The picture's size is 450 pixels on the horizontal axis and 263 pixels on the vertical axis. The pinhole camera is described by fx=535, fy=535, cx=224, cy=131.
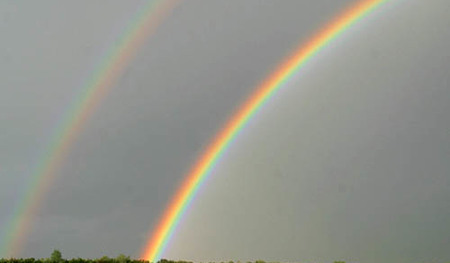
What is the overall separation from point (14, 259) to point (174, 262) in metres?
14.2

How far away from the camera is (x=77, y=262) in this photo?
46.8 meters

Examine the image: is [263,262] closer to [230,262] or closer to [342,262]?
[230,262]

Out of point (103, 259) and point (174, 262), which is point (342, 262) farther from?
point (103, 259)

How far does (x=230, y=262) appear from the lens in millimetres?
46875

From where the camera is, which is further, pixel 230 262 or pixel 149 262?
pixel 149 262

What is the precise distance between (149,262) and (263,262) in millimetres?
11145

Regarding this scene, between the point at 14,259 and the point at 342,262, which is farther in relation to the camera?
the point at 14,259

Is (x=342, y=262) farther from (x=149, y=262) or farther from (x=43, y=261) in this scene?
(x=43, y=261)

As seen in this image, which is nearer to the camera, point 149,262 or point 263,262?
point 263,262

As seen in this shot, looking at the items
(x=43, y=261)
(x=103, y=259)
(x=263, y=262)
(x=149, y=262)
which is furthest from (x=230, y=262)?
(x=43, y=261)

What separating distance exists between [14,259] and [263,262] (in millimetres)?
22169

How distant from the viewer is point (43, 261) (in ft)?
159

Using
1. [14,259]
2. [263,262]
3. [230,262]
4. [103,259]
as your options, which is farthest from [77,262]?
[263,262]

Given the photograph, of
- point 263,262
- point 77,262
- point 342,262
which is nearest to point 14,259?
point 77,262
